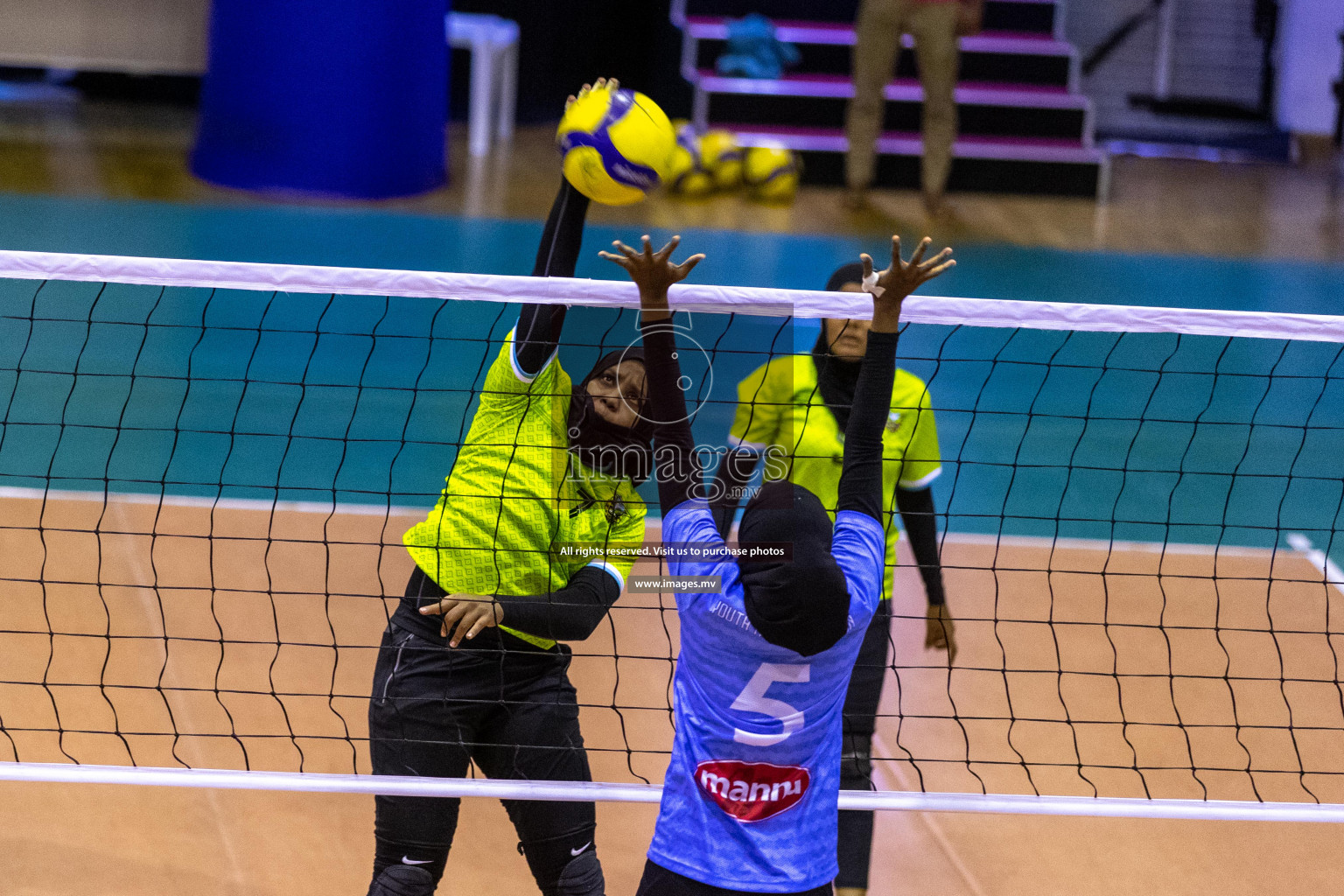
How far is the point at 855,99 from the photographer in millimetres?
9883

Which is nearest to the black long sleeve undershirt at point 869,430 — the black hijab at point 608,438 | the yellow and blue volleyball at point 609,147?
the black hijab at point 608,438

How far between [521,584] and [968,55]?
10092 millimetres

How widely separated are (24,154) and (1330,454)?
30.8 ft

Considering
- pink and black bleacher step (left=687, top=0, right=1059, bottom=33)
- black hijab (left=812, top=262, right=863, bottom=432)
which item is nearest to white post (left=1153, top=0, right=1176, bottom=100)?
pink and black bleacher step (left=687, top=0, right=1059, bottom=33)

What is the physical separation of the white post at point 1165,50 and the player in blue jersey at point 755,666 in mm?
12160

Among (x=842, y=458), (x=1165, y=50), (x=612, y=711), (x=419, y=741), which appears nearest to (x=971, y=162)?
(x=1165, y=50)

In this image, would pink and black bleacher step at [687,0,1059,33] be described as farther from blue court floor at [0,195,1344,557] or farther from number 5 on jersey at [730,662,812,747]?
number 5 on jersey at [730,662,812,747]

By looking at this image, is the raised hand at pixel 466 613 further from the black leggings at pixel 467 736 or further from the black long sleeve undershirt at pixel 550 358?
the black leggings at pixel 467 736

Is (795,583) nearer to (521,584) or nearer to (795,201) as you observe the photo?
(521,584)

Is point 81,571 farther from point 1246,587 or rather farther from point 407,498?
point 1246,587

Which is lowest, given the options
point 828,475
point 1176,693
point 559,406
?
point 1176,693

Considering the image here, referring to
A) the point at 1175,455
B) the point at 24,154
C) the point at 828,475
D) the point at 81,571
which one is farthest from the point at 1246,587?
the point at 24,154

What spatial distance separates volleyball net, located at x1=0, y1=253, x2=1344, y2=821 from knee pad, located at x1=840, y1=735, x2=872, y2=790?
0.22m

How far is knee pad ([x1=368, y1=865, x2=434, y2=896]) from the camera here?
111 inches
